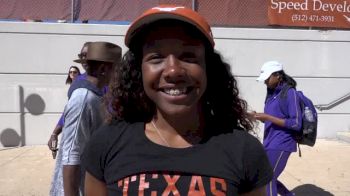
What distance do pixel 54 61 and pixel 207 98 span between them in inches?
300

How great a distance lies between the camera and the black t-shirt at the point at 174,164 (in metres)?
1.42

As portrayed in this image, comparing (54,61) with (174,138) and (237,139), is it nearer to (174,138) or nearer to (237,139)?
(174,138)

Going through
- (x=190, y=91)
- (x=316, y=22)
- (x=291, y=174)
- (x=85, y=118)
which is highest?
(x=316, y=22)

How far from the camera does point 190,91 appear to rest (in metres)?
1.47

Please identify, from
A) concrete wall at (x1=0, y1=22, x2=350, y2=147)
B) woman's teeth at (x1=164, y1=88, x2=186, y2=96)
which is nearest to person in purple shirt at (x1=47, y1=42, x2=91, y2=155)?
concrete wall at (x1=0, y1=22, x2=350, y2=147)

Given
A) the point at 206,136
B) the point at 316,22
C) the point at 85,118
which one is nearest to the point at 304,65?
the point at 316,22

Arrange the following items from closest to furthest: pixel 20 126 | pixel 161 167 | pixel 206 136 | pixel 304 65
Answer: pixel 161 167 < pixel 206 136 < pixel 20 126 < pixel 304 65

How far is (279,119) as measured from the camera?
4.39 metres

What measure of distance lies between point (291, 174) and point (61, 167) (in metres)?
4.70

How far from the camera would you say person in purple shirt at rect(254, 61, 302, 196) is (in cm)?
436

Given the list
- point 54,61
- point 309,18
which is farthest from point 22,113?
point 309,18

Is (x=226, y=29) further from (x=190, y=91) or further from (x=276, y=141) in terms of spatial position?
(x=190, y=91)

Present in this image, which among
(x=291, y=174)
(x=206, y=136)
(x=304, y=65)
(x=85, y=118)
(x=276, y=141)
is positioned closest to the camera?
(x=206, y=136)

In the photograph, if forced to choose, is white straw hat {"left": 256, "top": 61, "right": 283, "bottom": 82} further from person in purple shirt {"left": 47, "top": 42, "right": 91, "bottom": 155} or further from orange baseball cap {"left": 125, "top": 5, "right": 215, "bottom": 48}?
orange baseball cap {"left": 125, "top": 5, "right": 215, "bottom": 48}
